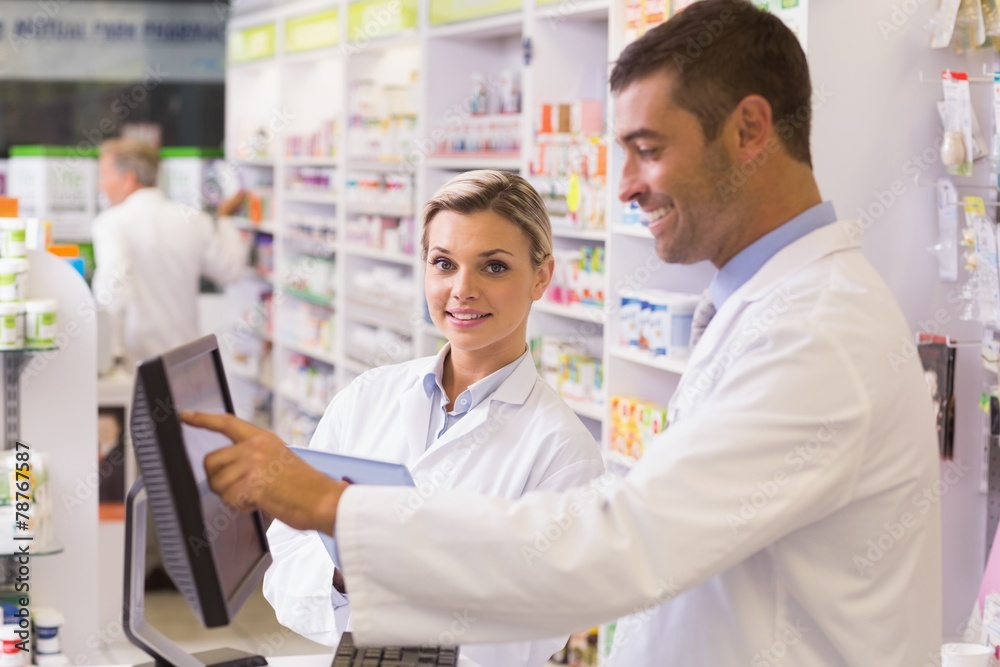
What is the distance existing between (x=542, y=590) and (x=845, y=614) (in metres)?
0.43

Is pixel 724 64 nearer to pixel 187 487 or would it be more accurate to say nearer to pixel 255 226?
pixel 187 487

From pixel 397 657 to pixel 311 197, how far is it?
6380mm

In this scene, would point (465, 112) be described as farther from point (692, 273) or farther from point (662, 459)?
point (662, 459)

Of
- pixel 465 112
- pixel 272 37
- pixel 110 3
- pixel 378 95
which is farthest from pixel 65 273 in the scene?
pixel 110 3

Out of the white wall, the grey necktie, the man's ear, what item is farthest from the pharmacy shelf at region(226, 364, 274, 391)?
the man's ear

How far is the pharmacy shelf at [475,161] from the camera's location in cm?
542

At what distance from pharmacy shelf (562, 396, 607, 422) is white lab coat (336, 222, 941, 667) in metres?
3.05

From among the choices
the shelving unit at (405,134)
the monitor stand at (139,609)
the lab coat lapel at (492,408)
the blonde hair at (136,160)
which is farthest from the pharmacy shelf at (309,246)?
the monitor stand at (139,609)

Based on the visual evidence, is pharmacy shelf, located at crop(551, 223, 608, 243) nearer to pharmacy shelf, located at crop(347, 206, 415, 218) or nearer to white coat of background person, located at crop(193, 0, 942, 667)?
pharmacy shelf, located at crop(347, 206, 415, 218)

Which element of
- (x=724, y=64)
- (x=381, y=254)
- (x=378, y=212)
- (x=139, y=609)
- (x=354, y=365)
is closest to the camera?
(x=724, y=64)

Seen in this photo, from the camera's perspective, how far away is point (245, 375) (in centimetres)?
937

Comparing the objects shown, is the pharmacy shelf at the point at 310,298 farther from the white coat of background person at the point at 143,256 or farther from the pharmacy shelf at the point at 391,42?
the pharmacy shelf at the point at 391,42

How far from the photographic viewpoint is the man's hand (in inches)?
59.2

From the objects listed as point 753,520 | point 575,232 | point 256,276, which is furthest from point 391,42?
point 753,520
